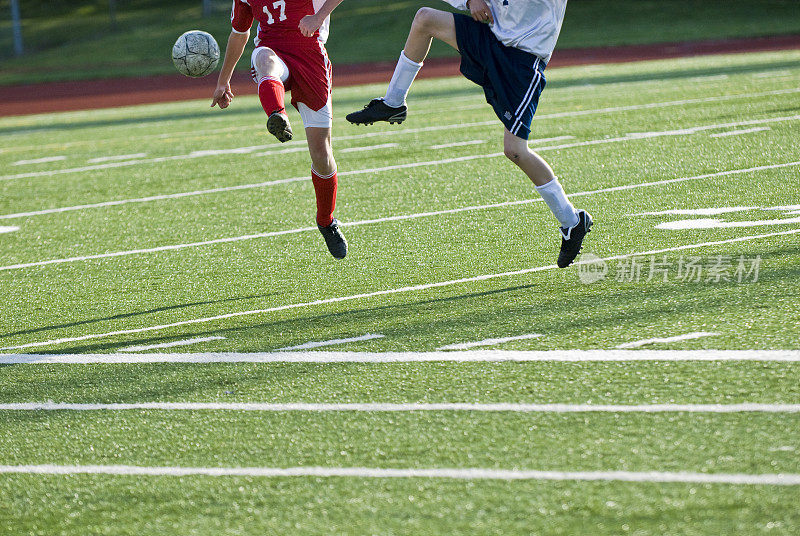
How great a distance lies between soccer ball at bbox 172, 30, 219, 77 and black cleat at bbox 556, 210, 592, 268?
3058 mm

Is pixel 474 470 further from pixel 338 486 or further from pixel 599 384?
pixel 599 384

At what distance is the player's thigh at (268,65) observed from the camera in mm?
6709

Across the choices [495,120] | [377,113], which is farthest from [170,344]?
[495,120]

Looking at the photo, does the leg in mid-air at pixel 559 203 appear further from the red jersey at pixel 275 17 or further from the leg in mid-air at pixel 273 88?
the red jersey at pixel 275 17

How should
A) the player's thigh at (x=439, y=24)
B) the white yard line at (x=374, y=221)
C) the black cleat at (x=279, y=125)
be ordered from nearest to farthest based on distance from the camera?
the black cleat at (x=279, y=125)
the player's thigh at (x=439, y=24)
the white yard line at (x=374, y=221)

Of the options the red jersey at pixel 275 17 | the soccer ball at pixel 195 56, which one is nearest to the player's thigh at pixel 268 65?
the red jersey at pixel 275 17

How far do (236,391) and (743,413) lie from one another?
2.01 metres

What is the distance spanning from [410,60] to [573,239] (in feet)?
4.79

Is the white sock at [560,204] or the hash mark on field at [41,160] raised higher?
the white sock at [560,204]

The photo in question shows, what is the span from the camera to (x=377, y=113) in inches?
260

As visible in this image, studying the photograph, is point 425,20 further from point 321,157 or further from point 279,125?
point 321,157

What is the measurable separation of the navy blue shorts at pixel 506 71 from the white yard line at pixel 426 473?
9.53ft

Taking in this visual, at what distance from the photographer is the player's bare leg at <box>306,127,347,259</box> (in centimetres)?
699

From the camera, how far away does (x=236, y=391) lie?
463 centimetres
